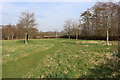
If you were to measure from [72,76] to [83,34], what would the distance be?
42.5m

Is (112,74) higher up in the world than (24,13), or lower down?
lower down

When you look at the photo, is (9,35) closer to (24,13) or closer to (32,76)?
(24,13)

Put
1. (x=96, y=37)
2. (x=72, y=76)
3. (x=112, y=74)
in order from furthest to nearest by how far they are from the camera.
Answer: (x=96, y=37) → (x=72, y=76) → (x=112, y=74)

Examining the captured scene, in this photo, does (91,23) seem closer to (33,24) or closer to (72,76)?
(33,24)

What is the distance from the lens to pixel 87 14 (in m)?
47.2

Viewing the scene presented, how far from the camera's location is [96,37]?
1452 inches

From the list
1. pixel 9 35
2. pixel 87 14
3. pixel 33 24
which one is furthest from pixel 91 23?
pixel 9 35

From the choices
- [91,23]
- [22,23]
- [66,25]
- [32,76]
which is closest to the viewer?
[32,76]

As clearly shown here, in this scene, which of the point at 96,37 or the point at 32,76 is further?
the point at 96,37

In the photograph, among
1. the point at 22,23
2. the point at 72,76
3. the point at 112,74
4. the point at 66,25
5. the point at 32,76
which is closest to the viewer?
the point at 112,74

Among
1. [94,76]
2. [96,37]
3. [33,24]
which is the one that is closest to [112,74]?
[94,76]

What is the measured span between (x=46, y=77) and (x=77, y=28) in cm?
4207

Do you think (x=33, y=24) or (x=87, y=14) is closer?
(x=33, y=24)

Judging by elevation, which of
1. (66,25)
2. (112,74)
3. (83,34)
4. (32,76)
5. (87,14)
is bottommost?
(32,76)
